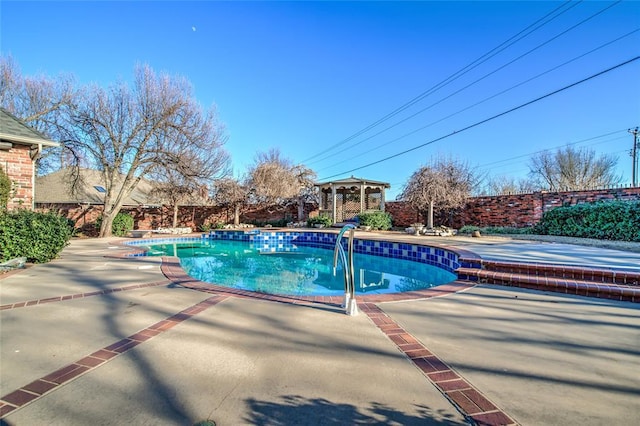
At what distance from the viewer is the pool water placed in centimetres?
624

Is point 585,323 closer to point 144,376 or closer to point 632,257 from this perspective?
point 144,376

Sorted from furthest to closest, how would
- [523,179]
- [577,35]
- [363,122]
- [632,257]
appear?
[523,179], [363,122], [577,35], [632,257]

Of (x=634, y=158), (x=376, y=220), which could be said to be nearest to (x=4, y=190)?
(x=376, y=220)

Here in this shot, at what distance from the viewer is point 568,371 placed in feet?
7.16

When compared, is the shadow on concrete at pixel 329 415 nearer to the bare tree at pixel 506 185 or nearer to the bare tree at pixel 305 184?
the bare tree at pixel 305 184

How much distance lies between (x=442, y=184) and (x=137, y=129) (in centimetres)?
1370

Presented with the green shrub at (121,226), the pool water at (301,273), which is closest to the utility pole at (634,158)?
the pool water at (301,273)

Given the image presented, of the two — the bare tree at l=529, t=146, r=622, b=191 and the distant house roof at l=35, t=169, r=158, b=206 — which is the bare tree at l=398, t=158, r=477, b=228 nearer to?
the bare tree at l=529, t=146, r=622, b=191

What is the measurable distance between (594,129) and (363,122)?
1471 centimetres

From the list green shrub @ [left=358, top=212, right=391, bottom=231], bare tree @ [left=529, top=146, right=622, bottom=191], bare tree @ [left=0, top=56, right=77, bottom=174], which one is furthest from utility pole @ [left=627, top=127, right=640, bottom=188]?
bare tree @ [left=0, top=56, right=77, bottom=174]

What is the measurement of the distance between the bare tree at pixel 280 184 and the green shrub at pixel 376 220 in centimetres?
546

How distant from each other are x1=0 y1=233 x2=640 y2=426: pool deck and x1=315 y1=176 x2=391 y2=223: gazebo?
15207 mm

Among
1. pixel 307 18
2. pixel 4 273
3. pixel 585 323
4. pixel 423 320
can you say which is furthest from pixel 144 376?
pixel 307 18

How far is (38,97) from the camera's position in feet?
50.2
